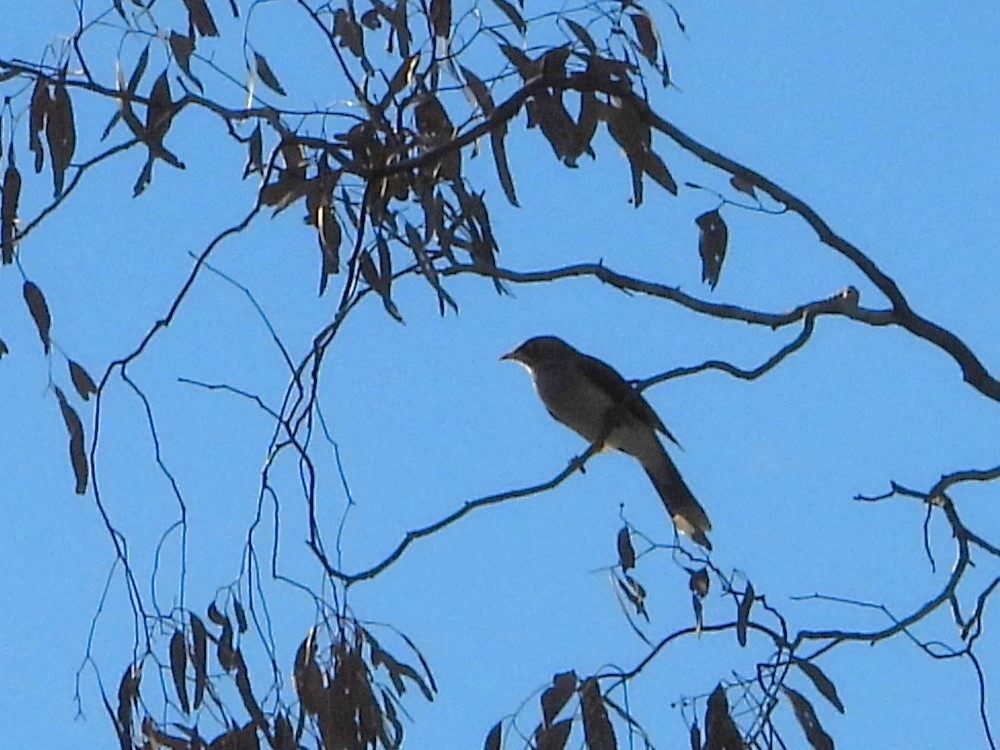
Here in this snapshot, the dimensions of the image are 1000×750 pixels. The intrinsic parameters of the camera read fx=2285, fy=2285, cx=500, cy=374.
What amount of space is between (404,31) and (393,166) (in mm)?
458

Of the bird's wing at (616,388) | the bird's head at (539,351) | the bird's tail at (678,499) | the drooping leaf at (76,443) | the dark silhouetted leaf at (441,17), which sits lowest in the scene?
the drooping leaf at (76,443)

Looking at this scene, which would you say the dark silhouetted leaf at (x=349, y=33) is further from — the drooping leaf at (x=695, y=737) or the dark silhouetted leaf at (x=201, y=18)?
the drooping leaf at (x=695, y=737)

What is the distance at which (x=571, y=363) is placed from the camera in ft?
22.4

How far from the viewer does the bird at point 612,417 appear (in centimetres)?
646

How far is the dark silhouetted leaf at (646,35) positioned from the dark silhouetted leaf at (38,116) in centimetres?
99

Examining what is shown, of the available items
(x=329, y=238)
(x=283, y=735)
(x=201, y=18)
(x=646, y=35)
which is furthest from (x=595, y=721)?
(x=201, y=18)

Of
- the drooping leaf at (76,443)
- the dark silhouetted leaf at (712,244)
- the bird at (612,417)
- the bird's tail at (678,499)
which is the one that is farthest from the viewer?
the bird at (612,417)

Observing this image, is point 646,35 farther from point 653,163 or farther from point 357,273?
point 357,273

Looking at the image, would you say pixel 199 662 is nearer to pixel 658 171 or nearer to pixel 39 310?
pixel 39 310

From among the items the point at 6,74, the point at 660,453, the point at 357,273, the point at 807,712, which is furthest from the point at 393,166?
the point at 660,453

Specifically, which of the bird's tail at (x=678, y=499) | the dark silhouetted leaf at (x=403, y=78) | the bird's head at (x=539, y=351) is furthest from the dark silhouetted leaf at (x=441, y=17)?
the bird's head at (x=539, y=351)

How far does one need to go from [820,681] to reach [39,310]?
1.39m

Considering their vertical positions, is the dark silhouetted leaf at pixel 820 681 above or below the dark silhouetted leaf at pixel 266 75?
below

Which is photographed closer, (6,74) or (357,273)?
(357,273)
